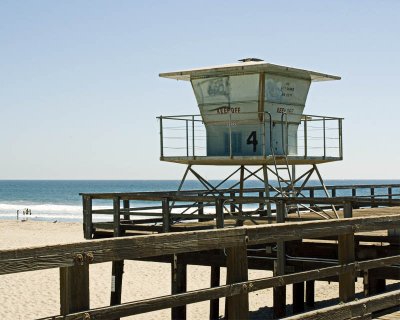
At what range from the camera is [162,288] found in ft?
83.6

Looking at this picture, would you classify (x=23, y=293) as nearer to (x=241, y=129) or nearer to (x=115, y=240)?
(x=241, y=129)

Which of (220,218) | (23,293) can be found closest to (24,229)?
(23,293)

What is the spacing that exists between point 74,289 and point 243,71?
13.7 meters

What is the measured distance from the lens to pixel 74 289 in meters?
4.74

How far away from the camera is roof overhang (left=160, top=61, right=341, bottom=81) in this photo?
58.1 feet

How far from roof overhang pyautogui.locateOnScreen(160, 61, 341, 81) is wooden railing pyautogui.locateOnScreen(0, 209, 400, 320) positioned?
9.75m

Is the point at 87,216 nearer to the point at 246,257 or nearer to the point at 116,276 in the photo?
the point at 116,276

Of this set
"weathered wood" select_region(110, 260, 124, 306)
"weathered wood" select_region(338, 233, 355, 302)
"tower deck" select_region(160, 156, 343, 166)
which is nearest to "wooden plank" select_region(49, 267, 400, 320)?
"weathered wood" select_region(338, 233, 355, 302)

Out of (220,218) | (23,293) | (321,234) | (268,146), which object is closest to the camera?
(321,234)

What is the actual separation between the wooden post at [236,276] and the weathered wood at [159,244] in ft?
0.30

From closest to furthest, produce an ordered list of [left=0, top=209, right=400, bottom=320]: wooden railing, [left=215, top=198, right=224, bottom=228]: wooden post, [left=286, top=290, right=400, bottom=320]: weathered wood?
[left=0, top=209, right=400, bottom=320]: wooden railing → [left=286, top=290, right=400, bottom=320]: weathered wood → [left=215, top=198, right=224, bottom=228]: wooden post

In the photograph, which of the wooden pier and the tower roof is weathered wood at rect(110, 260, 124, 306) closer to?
the wooden pier

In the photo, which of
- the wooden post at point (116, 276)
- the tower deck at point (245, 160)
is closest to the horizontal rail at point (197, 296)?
the wooden post at point (116, 276)

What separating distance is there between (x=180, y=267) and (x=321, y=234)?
26.5 feet
